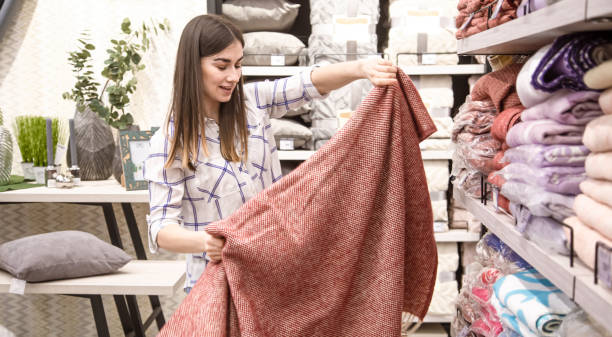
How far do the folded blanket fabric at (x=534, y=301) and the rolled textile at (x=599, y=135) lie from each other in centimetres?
34

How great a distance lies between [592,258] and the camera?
0.81 metres

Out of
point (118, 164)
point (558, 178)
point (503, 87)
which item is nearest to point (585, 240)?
point (558, 178)

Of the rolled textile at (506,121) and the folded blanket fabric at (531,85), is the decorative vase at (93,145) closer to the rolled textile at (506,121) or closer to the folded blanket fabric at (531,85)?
the rolled textile at (506,121)

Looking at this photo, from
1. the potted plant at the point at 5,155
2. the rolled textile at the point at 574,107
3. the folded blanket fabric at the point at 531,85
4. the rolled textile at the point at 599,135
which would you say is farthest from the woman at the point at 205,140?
the potted plant at the point at 5,155

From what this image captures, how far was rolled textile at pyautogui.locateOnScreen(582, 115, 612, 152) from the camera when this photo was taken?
795 mm

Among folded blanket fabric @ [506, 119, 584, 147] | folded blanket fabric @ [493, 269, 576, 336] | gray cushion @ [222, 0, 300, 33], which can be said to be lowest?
folded blanket fabric @ [493, 269, 576, 336]

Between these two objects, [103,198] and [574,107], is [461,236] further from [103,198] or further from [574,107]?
[574,107]

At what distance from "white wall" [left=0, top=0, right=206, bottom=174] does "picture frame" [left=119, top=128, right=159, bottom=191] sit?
1.79 ft

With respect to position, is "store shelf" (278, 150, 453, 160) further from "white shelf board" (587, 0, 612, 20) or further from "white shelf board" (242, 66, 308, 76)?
"white shelf board" (587, 0, 612, 20)

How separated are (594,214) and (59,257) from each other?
1995 millimetres

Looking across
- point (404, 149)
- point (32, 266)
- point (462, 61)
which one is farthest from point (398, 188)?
point (462, 61)

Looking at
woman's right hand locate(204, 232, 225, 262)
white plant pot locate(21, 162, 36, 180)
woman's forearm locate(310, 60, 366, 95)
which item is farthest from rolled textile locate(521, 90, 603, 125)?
white plant pot locate(21, 162, 36, 180)

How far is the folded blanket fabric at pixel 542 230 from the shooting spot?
92 cm

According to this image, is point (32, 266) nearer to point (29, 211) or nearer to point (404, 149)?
point (29, 211)
